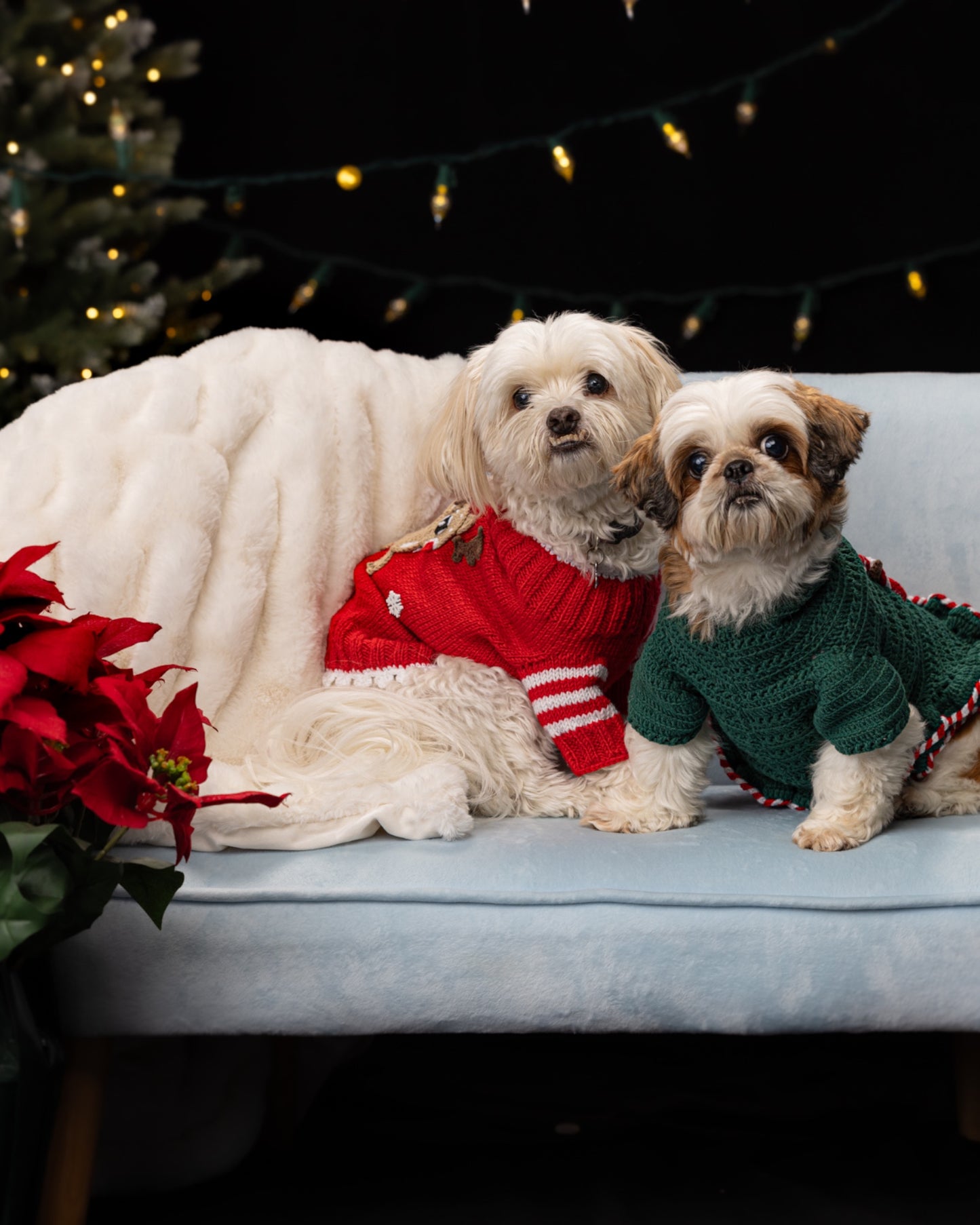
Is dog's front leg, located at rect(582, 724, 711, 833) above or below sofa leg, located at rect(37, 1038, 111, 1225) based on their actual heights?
above

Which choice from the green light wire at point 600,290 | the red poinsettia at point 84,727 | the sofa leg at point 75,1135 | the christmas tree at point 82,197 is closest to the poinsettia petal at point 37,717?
the red poinsettia at point 84,727

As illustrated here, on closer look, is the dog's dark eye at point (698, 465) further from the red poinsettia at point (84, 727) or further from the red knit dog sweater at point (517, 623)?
the red poinsettia at point (84, 727)

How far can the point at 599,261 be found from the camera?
11.0 feet

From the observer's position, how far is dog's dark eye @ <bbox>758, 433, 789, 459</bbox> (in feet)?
4.80

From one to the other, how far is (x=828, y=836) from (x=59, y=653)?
0.89m

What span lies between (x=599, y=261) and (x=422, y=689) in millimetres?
1867

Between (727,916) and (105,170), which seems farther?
(105,170)

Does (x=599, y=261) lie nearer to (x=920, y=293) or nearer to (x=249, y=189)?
(x=920, y=293)

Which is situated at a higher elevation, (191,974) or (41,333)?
(41,333)

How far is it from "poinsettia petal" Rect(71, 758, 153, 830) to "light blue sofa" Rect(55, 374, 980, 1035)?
0.26 metres

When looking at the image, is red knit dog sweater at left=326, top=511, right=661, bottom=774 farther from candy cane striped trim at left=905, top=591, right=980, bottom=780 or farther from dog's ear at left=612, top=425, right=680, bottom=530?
candy cane striped trim at left=905, top=591, right=980, bottom=780

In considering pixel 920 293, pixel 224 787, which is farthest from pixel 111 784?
pixel 920 293

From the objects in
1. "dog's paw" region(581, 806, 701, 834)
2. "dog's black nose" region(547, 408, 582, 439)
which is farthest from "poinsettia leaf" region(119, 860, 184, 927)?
"dog's black nose" region(547, 408, 582, 439)

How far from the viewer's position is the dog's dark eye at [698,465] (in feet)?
4.88
